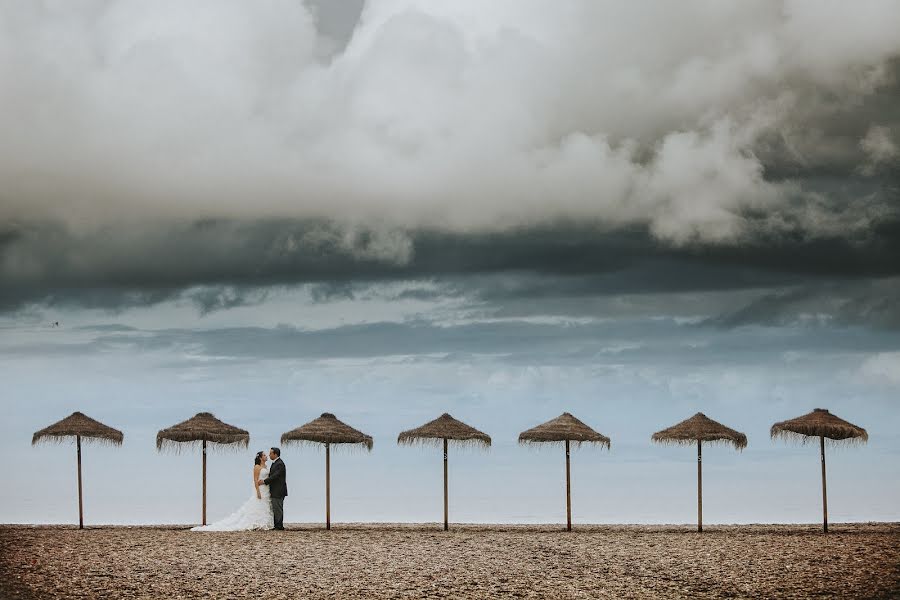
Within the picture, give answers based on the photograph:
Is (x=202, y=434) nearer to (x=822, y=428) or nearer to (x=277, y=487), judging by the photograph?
(x=277, y=487)

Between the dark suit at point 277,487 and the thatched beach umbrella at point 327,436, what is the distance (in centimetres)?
113

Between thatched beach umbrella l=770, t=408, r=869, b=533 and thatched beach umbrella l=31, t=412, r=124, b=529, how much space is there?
18.5 m

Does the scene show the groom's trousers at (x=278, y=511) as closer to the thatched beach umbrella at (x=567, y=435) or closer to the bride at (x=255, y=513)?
the bride at (x=255, y=513)

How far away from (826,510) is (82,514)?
20.4 m

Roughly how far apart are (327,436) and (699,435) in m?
10.1

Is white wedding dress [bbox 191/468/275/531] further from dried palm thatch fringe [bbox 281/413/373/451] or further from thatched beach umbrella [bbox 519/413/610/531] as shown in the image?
thatched beach umbrella [bbox 519/413/610/531]

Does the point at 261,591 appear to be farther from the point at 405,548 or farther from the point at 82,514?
the point at 82,514

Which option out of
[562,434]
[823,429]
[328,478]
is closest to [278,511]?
[328,478]

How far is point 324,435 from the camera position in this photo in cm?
3045

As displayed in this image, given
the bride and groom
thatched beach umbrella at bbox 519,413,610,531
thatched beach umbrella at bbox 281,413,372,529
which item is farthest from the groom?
thatched beach umbrella at bbox 519,413,610,531

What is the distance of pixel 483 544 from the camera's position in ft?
84.5

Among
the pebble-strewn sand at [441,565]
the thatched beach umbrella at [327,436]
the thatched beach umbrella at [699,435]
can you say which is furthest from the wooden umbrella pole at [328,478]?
the thatched beach umbrella at [699,435]

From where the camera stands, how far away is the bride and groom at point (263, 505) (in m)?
29.3

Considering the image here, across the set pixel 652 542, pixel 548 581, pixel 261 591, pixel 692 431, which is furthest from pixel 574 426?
pixel 261 591
